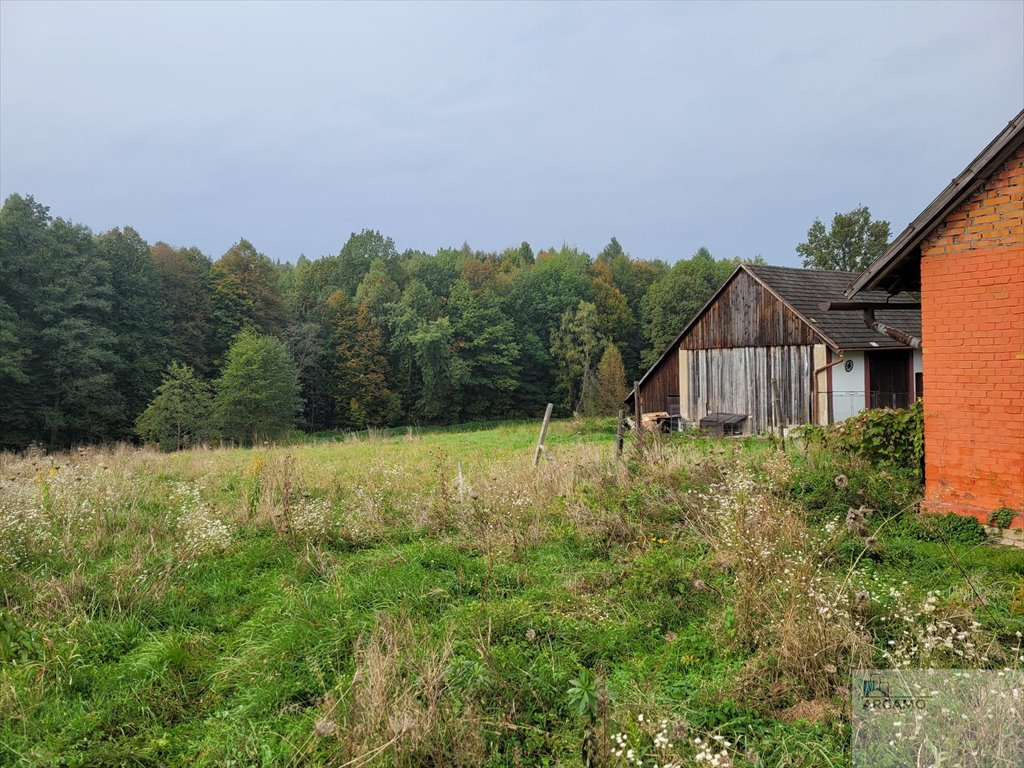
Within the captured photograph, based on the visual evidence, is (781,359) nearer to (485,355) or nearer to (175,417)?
(175,417)

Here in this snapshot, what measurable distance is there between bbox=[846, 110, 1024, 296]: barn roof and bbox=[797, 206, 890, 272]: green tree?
42273 millimetres

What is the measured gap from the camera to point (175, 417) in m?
30.8

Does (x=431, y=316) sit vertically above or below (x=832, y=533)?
above

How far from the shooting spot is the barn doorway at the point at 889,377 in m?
19.2

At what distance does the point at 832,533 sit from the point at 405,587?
14.8 feet

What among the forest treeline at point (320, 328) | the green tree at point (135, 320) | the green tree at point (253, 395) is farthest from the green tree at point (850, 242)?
the green tree at point (135, 320)

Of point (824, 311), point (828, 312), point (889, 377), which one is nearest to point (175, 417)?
point (824, 311)

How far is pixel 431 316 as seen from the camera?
54.9 metres

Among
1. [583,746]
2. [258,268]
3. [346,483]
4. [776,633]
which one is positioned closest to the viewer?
[583,746]

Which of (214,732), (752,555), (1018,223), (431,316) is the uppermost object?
(431,316)

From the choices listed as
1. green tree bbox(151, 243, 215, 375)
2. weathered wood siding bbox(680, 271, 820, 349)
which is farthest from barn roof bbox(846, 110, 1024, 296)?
green tree bbox(151, 243, 215, 375)

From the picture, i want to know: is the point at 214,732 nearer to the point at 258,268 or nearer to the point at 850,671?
the point at 850,671

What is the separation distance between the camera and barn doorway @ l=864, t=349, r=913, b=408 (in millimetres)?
19250

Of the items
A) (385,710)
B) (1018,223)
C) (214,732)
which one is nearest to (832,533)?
(1018,223)
